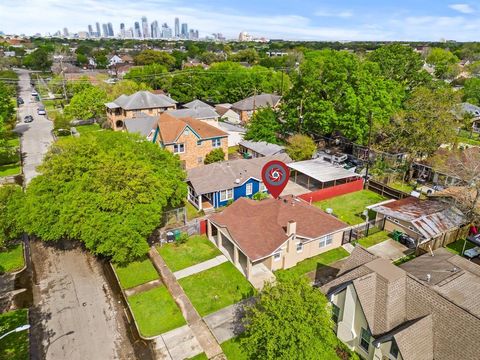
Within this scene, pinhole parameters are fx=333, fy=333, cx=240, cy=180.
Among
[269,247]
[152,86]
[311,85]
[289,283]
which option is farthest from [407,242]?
[152,86]

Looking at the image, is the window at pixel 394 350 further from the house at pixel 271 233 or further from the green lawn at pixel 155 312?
the green lawn at pixel 155 312

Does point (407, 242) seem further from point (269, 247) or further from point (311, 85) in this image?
point (311, 85)

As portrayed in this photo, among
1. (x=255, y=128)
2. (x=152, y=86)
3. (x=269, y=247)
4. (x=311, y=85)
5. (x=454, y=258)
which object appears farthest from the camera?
(x=152, y=86)

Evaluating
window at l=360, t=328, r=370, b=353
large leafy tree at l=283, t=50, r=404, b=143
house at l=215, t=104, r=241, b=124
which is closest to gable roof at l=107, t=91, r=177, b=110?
house at l=215, t=104, r=241, b=124

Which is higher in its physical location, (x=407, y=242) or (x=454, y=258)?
(x=454, y=258)

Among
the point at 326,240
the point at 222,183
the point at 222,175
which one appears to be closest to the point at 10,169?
the point at 222,175

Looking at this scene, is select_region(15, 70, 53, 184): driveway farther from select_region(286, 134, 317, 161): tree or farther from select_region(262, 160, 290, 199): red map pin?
select_region(286, 134, 317, 161): tree

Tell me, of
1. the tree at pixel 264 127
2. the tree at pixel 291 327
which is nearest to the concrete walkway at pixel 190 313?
the tree at pixel 291 327
